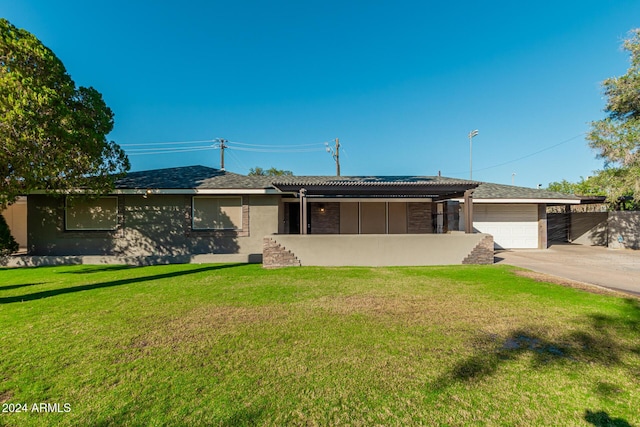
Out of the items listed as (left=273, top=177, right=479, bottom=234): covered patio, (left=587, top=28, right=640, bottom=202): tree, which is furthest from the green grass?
(left=587, top=28, right=640, bottom=202): tree

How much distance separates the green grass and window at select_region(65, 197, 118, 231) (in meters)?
5.87

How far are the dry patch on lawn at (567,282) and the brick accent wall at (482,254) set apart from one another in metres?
1.53

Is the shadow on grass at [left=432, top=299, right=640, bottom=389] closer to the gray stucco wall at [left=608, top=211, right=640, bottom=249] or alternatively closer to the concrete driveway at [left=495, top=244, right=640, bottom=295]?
the concrete driveway at [left=495, top=244, right=640, bottom=295]

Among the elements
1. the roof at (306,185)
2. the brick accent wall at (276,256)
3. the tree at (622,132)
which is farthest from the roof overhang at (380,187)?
the tree at (622,132)

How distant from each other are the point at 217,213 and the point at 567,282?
11931 millimetres

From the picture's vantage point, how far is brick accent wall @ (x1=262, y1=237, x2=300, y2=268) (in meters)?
10.2

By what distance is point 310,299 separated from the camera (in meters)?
6.09

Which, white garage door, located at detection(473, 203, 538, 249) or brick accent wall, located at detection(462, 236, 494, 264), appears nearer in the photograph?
brick accent wall, located at detection(462, 236, 494, 264)

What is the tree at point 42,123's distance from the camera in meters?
7.57

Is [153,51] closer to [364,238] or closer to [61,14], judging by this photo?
[61,14]

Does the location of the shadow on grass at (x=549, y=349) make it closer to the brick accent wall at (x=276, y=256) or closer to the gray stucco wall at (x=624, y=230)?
the brick accent wall at (x=276, y=256)

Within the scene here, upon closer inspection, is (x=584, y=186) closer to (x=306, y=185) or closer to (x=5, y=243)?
(x=306, y=185)

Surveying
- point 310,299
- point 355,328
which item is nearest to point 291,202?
point 310,299

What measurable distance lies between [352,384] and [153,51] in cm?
2095
